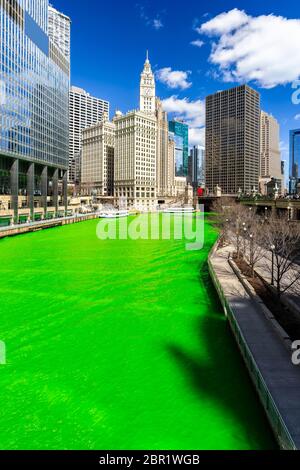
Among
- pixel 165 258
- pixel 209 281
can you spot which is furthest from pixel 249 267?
pixel 165 258

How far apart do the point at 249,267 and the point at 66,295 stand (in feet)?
52.6

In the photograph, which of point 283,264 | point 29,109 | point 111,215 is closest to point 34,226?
point 29,109

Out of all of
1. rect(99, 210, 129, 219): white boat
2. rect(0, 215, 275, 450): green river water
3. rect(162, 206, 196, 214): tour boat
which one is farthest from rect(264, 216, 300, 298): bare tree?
rect(162, 206, 196, 214): tour boat

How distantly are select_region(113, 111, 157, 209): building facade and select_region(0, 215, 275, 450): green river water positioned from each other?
155854 millimetres

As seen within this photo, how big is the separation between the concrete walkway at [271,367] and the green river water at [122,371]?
40.0 inches

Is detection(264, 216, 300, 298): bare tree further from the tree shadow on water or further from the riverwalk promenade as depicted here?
the riverwalk promenade

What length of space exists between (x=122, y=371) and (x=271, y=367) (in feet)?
20.6

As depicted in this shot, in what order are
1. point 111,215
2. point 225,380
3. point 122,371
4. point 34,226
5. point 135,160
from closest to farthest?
point 225,380, point 122,371, point 34,226, point 111,215, point 135,160

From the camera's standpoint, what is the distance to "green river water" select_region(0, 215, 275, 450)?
1077 centimetres

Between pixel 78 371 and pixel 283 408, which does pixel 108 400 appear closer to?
pixel 78 371

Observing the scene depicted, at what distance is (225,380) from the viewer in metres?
13.6

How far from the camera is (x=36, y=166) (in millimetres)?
89875

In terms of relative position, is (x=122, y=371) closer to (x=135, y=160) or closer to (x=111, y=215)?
(x=111, y=215)

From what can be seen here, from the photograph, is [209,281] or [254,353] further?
[209,281]
